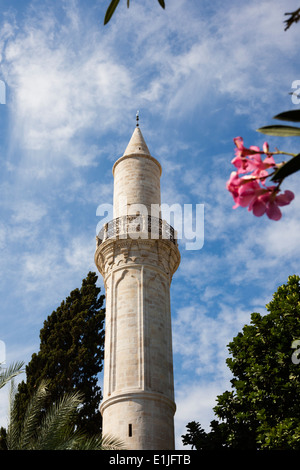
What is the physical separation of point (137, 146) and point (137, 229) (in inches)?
187

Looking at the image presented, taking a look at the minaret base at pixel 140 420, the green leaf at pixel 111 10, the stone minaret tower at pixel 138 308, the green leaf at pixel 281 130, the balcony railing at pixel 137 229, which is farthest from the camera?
the balcony railing at pixel 137 229

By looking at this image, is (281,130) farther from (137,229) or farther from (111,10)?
(137,229)

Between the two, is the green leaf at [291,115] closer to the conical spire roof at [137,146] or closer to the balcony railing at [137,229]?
the balcony railing at [137,229]

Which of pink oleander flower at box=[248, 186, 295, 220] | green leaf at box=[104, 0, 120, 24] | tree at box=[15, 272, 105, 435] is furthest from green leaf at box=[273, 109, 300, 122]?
tree at box=[15, 272, 105, 435]

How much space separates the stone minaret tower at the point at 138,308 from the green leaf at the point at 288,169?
15.2m

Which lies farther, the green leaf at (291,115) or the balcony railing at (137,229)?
the balcony railing at (137,229)

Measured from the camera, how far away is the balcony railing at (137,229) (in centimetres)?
2034

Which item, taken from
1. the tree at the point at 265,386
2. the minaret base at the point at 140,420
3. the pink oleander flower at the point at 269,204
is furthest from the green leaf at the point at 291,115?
the minaret base at the point at 140,420

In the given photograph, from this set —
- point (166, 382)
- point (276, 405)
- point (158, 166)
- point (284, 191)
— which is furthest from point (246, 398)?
point (284, 191)

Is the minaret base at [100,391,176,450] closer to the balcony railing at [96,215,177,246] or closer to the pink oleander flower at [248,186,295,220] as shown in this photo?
the balcony railing at [96,215,177,246]

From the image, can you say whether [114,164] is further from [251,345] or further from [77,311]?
[251,345]

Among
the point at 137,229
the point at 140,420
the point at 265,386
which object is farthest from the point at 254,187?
the point at 137,229

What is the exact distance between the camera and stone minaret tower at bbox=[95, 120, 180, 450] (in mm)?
17141

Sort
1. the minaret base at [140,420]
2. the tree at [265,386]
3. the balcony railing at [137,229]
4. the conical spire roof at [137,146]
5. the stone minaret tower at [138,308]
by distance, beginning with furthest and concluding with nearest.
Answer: the conical spire roof at [137,146] → the balcony railing at [137,229] → the stone minaret tower at [138,308] → the minaret base at [140,420] → the tree at [265,386]
